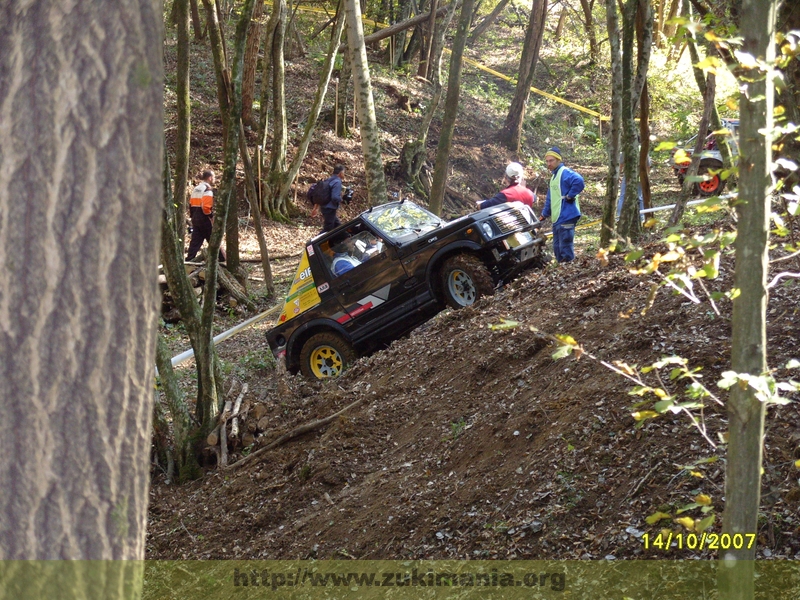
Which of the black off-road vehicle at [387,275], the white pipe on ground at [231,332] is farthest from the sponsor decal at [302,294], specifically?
the white pipe on ground at [231,332]

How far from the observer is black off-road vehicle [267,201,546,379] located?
32.8ft

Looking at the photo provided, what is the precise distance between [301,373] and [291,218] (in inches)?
407

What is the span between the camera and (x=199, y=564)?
21.6 ft

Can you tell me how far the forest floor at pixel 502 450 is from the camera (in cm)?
462

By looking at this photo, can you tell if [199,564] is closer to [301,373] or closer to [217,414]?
[217,414]

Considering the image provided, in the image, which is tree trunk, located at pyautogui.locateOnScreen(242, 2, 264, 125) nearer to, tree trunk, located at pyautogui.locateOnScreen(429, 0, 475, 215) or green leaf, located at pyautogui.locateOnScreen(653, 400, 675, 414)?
tree trunk, located at pyautogui.locateOnScreen(429, 0, 475, 215)

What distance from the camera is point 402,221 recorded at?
1064 centimetres

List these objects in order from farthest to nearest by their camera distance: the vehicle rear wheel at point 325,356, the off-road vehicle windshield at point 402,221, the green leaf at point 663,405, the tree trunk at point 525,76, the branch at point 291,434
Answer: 1. the tree trunk at point 525,76
2. the vehicle rear wheel at point 325,356
3. the off-road vehicle windshield at point 402,221
4. the branch at point 291,434
5. the green leaf at point 663,405

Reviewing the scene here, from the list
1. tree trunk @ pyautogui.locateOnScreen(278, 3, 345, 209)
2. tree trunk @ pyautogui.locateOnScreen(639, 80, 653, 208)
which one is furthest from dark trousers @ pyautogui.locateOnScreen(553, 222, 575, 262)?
tree trunk @ pyautogui.locateOnScreen(278, 3, 345, 209)

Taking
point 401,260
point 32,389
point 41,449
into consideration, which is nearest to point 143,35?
point 32,389

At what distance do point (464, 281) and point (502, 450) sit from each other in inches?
173

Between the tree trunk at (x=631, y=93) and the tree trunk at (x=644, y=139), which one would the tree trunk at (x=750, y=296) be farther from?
the tree trunk at (x=644, y=139)

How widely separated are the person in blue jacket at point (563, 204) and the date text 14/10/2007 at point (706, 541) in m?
7.06

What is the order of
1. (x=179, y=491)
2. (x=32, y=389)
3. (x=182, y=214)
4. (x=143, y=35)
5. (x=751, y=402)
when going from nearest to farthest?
(x=32, y=389) → (x=143, y=35) → (x=751, y=402) → (x=179, y=491) → (x=182, y=214)
